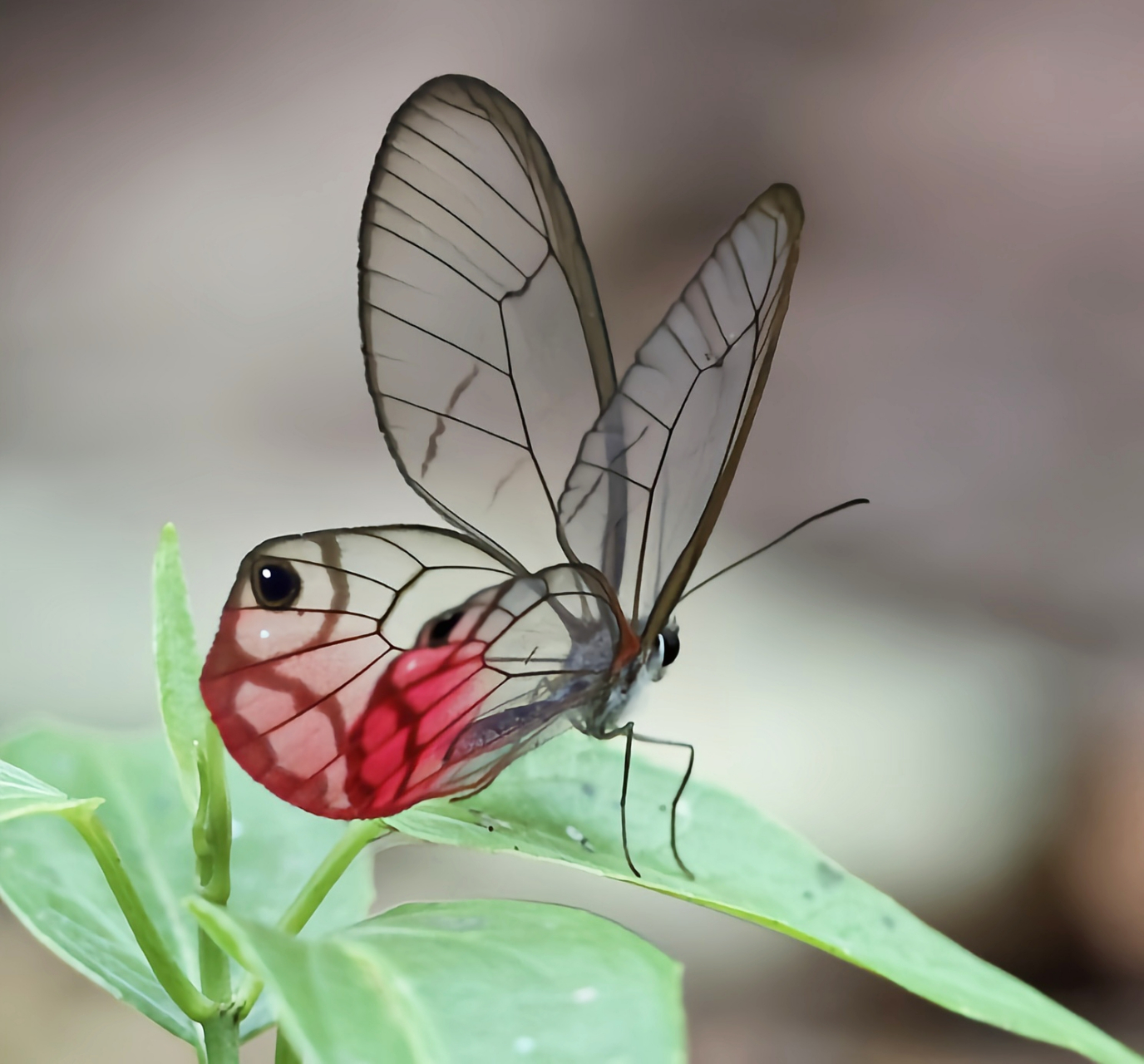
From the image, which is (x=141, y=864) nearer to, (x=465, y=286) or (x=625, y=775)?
(x=625, y=775)

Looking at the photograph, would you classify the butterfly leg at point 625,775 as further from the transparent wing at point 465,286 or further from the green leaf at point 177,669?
the green leaf at point 177,669

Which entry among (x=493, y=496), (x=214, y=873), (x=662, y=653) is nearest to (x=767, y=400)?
(x=493, y=496)

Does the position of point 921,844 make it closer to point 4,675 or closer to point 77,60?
point 4,675

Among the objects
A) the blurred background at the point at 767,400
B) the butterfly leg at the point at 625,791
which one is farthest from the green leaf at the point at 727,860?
the blurred background at the point at 767,400

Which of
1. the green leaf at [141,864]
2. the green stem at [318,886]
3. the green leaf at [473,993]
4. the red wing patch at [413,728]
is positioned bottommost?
the green leaf at [141,864]

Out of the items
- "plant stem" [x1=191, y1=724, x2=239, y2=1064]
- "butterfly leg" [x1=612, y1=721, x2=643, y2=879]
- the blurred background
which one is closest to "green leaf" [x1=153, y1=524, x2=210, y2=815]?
"plant stem" [x1=191, y1=724, x2=239, y2=1064]

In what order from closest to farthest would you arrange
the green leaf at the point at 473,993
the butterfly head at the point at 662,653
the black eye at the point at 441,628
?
the green leaf at the point at 473,993 < the black eye at the point at 441,628 < the butterfly head at the point at 662,653
